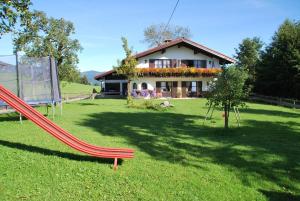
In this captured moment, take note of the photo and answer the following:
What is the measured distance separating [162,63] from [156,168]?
3456cm

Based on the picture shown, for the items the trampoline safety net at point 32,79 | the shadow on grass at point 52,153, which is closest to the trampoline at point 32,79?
the trampoline safety net at point 32,79

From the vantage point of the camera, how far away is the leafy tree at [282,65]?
35.9 metres

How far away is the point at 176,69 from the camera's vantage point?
4106 cm

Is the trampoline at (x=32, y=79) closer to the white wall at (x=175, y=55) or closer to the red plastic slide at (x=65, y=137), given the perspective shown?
the red plastic slide at (x=65, y=137)

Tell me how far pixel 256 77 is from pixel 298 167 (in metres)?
36.0

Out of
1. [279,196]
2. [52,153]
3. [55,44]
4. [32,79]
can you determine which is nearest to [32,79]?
[32,79]

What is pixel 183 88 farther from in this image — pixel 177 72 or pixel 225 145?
pixel 225 145

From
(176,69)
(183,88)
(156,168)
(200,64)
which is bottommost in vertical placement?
(156,168)

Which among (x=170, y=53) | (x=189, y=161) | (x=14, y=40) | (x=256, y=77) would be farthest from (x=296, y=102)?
(x=14, y=40)

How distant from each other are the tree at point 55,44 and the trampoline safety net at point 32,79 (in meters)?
20.9

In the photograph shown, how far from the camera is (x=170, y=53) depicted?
42.2 m

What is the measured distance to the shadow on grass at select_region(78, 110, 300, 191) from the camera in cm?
835

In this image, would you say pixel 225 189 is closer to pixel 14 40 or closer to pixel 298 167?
pixel 298 167

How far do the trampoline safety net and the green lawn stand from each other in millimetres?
2841
